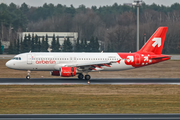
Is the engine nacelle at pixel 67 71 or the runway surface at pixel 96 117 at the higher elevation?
the engine nacelle at pixel 67 71

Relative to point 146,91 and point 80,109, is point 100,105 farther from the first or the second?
point 146,91

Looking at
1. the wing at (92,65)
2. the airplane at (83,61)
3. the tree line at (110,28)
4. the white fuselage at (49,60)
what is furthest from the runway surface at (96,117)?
the tree line at (110,28)

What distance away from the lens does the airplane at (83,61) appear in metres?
43.9

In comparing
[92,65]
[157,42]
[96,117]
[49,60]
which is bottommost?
[96,117]

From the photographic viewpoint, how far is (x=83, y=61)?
44938 millimetres

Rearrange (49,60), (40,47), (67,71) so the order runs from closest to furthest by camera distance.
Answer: (67,71) → (49,60) → (40,47)

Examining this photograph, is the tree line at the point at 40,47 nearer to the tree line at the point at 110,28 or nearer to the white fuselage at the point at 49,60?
the tree line at the point at 110,28

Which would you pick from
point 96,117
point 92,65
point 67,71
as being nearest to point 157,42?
point 92,65

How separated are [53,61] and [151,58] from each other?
1356 cm

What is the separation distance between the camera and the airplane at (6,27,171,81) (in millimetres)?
43906

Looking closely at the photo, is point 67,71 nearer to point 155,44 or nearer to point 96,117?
point 155,44

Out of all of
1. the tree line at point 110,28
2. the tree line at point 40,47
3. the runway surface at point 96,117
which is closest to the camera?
the runway surface at point 96,117

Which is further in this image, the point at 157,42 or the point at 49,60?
the point at 157,42

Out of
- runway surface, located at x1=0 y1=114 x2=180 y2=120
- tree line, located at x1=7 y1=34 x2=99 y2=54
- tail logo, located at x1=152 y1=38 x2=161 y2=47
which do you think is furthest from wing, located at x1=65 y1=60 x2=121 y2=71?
tree line, located at x1=7 y1=34 x2=99 y2=54
